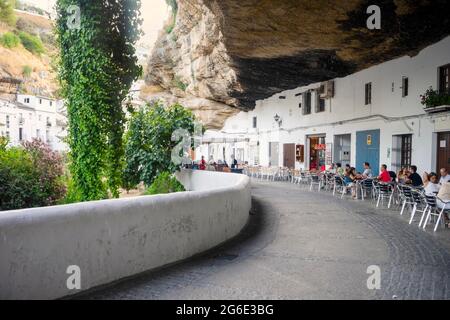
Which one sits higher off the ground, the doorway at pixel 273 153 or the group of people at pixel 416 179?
the doorway at pixel 273 153

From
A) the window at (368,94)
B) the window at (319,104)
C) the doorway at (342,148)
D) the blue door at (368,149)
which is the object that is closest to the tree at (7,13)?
the window at (319,104)

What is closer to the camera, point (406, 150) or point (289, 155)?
point (406, 150)

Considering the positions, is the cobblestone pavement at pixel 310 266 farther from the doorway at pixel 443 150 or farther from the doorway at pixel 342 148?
the doorway at pixel 342 148

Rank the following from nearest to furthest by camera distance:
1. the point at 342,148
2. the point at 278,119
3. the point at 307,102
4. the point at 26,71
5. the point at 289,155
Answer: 1. the point at 342,148
2. the point at 307,102
3. the point at 289,155
4. the point at 278,119
5. the point at 26,71

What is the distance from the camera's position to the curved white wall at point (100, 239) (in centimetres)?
392

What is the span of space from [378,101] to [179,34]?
45.5 ft

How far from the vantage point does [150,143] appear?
1538 centimetres

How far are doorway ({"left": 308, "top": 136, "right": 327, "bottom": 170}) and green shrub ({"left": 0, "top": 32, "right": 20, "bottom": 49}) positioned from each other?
7940 cm

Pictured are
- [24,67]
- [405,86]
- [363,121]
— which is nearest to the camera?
[405,86]

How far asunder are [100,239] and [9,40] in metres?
94.6

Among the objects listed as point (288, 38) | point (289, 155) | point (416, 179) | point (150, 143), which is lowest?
point (416, 179)

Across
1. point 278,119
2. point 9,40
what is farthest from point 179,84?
point 9,40

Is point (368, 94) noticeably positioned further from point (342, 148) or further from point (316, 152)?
point (316, 152)

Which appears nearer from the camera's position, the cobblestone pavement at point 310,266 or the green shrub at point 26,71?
the cobblestone pavement at point 310,266
